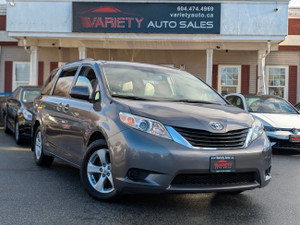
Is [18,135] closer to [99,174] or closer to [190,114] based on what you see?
[99,174]

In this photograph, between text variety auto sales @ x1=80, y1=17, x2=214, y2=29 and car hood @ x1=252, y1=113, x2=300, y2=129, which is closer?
car hood @ x1=252, y1=113, x2=300, y2=129

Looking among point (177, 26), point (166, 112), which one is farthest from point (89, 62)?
point (177, 26)

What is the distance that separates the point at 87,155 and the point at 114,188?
2.01 ft

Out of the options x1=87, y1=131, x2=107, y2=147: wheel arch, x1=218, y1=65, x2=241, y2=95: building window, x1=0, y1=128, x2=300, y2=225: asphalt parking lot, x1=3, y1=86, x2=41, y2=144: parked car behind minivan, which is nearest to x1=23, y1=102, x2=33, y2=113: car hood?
x1=3, y1=86, x2=41, y2=144: parked car behind minivan

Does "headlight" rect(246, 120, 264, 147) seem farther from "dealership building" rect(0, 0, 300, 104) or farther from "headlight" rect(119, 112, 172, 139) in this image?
"dealership building" rect(0, 0, 300, 104)

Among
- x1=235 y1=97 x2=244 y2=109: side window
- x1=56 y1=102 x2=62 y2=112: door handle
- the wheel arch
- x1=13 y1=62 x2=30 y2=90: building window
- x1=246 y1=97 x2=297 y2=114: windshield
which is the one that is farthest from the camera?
x1=13 y1=62 x2=30 y2=90: building window

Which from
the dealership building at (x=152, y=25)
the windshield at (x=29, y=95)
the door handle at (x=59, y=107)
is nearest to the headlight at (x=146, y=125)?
the door handle at (x=59, y=107)

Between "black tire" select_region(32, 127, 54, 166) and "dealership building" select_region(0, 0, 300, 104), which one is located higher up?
"dealership building" select_region(0, 0, 300, 104)

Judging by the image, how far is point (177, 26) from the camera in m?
14.3

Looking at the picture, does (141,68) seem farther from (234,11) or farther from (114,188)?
(234,11)

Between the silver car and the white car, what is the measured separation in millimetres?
3531

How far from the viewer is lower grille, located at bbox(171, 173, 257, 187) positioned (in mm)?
3541

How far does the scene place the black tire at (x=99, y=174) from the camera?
13.0 feet

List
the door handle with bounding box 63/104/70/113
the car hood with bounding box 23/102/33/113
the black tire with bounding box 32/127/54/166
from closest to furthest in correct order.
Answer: the door handle with bounding box 63/104/70/113 → the black tire with bounding box 32/127/54/166 → the car hood with bounding box 23/102/33/113
